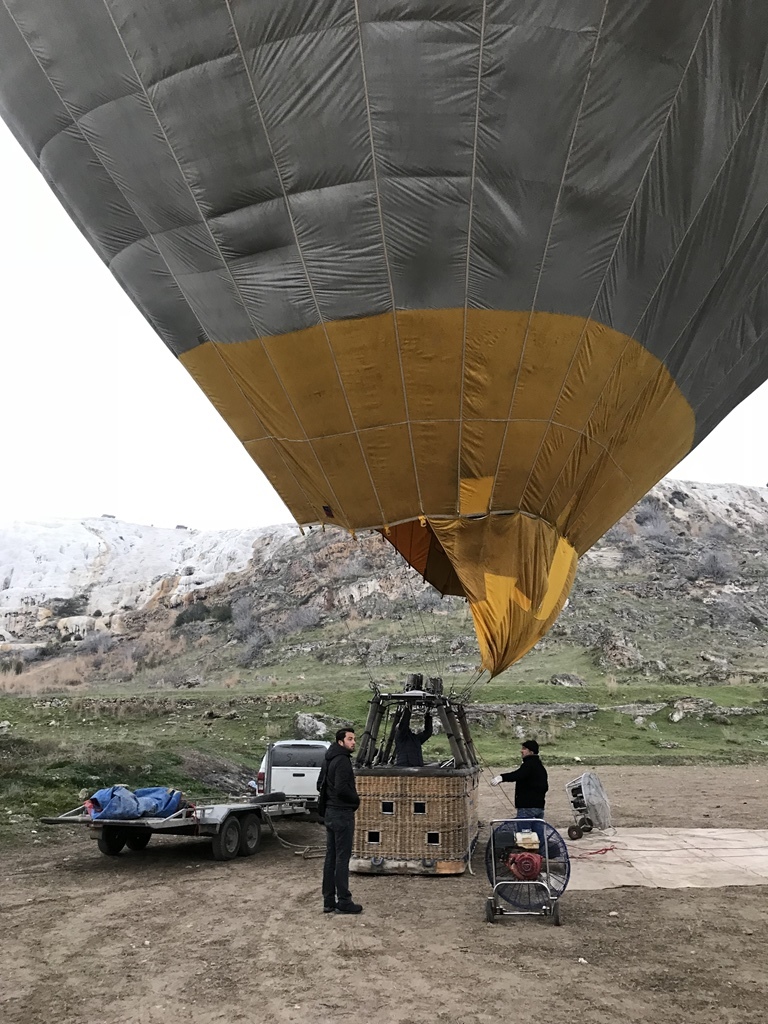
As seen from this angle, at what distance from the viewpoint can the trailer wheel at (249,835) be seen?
343 inches

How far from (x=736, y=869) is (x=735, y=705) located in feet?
58.7

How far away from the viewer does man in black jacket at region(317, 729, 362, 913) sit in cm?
616

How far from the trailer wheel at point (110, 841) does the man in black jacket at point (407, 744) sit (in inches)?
110

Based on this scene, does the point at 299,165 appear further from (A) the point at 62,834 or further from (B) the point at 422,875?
(A) the point at 62,834

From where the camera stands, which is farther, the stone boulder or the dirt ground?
the stone boulder

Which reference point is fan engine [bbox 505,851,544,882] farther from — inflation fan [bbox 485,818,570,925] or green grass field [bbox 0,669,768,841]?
green grass field [bbox 0,669,768,841]

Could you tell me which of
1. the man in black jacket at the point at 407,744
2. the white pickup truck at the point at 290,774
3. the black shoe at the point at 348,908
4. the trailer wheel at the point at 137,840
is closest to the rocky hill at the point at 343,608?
the white pickup truck at the point at 290,774

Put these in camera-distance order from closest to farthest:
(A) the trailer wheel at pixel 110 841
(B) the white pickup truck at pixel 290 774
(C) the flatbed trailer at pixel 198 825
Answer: (C) the flatbed trailer at pixel 198 825 < (A) the trailer wheel at pixel 110 841 < (B) the white pickup truck at pixel 290 774

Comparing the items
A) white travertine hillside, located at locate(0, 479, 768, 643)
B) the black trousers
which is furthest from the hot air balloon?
white travertine hillside, located at locate(0, 479, 768, 643)

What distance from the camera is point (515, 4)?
19.0 feet

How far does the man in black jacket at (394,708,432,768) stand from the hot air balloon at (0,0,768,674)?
100 centimetres

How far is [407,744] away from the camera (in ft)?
26.8

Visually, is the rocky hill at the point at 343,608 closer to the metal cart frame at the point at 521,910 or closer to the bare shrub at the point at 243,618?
the bare shrub at the point at 243,618


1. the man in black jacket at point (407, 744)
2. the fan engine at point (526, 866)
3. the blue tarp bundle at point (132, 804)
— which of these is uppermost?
the man in black jacket at point (407, 744)
